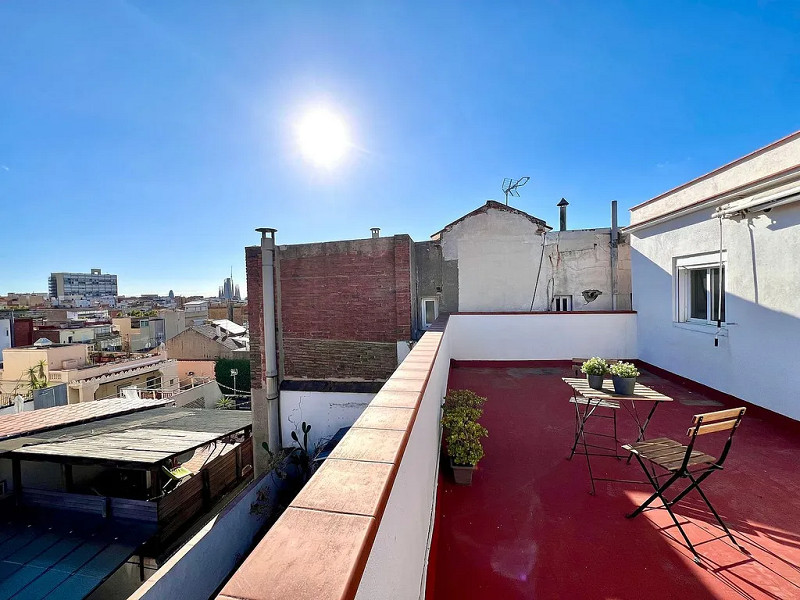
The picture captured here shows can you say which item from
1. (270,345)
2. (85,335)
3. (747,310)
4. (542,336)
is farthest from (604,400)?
(85,335)

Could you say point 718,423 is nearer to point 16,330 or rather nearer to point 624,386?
point 624,386

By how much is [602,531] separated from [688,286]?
4.92 metres

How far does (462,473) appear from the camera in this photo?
9.12 feet

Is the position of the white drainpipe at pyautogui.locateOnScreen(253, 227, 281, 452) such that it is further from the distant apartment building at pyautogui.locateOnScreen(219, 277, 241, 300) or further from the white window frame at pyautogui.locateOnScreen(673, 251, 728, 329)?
the distant apartment building at pyautogui.locateOnScreen(219, 277, 241, 300)

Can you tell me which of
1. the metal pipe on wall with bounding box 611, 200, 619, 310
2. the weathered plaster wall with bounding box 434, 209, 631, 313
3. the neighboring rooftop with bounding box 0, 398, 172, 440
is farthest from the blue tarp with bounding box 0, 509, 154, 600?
the metal pipe on wall with bounding box 611, 200, 619, 310

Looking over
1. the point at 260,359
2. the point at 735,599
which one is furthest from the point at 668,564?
the point at 260,359

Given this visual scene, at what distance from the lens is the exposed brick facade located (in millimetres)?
9695

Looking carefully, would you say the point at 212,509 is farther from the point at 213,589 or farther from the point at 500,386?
the point at 500,386

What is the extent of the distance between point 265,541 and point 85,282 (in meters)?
137

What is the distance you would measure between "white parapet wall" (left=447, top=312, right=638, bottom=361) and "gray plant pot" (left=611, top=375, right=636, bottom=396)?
3.71 m

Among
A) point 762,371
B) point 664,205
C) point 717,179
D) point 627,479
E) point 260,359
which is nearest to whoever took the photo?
point 627,479

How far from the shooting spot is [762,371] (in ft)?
13.2

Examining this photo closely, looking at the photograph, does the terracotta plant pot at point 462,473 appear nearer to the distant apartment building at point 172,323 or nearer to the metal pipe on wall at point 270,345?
the metal pipe on wall at point 270,345

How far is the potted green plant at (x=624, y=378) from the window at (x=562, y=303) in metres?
7.78
